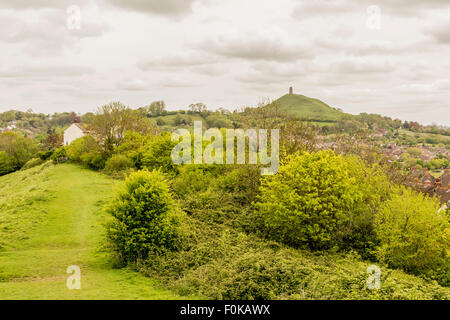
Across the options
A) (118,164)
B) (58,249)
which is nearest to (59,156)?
(118,164)

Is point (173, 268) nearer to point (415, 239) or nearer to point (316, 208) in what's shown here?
point (316, 208)

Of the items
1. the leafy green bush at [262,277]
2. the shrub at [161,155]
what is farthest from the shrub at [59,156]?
the leafy green bush at [262,277]

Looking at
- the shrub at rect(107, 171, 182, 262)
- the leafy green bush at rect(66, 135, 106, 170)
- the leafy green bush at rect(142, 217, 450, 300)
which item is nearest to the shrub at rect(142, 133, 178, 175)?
the leafy green bush at rect(66, 135, 106, 170)

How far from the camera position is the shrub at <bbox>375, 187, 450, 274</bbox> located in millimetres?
22266

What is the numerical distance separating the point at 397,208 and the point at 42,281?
73.2ft

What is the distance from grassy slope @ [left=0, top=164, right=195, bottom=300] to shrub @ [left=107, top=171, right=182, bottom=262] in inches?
60.2

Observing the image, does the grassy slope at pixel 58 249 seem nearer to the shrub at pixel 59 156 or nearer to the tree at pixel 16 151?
the shrub at pixel 59 156

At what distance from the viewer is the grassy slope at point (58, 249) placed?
1560cm

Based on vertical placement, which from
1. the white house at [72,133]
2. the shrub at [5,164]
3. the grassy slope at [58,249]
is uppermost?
the white house at [72,133]

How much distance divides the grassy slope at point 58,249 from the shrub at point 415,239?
15392 mm

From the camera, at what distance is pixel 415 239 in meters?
22.4

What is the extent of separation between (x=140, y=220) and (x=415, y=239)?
17772mm

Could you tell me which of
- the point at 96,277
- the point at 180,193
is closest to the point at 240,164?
the point at 180,193

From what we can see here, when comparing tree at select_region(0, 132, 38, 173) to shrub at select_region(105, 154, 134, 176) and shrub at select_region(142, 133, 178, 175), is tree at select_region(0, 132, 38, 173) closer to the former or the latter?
shrub at select_region(105, 154, 134, 176)
